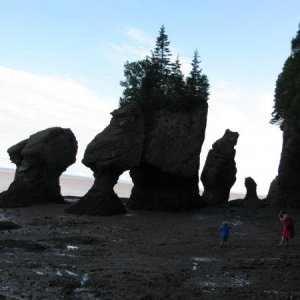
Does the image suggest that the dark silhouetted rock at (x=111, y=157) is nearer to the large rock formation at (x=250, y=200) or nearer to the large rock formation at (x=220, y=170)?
the large rock formation at (x=220, y=170)

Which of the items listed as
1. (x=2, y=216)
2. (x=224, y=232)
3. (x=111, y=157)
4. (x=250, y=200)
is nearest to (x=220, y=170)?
(x=250, y=200)

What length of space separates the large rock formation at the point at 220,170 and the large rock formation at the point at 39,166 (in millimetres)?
17381

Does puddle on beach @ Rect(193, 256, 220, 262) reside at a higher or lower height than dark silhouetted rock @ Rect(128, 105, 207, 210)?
lower

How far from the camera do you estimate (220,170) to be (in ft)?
188

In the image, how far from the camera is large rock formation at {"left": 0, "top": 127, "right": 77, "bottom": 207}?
4981cm

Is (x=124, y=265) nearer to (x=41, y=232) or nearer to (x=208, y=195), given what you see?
(x=41, y=232)

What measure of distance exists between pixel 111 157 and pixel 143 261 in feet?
78.6

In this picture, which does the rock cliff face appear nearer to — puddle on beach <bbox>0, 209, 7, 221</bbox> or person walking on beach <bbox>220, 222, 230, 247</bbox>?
person walking on beach <bbox>220, 222, 230, 247</bbox>

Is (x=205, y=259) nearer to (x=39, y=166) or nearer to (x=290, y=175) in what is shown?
(x=290, y=175)

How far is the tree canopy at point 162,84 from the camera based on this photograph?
50375mm

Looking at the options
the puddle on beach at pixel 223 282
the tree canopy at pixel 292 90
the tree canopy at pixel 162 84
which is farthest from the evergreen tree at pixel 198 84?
the puddle on beach at pixel 223 282

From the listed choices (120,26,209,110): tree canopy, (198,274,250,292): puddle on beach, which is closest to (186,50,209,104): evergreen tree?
(120,26,209,110): tree canopy

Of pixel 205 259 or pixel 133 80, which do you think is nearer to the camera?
pixel 205 259

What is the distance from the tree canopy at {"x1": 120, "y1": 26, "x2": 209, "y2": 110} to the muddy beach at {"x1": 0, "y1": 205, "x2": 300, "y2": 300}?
1682 centimetres
